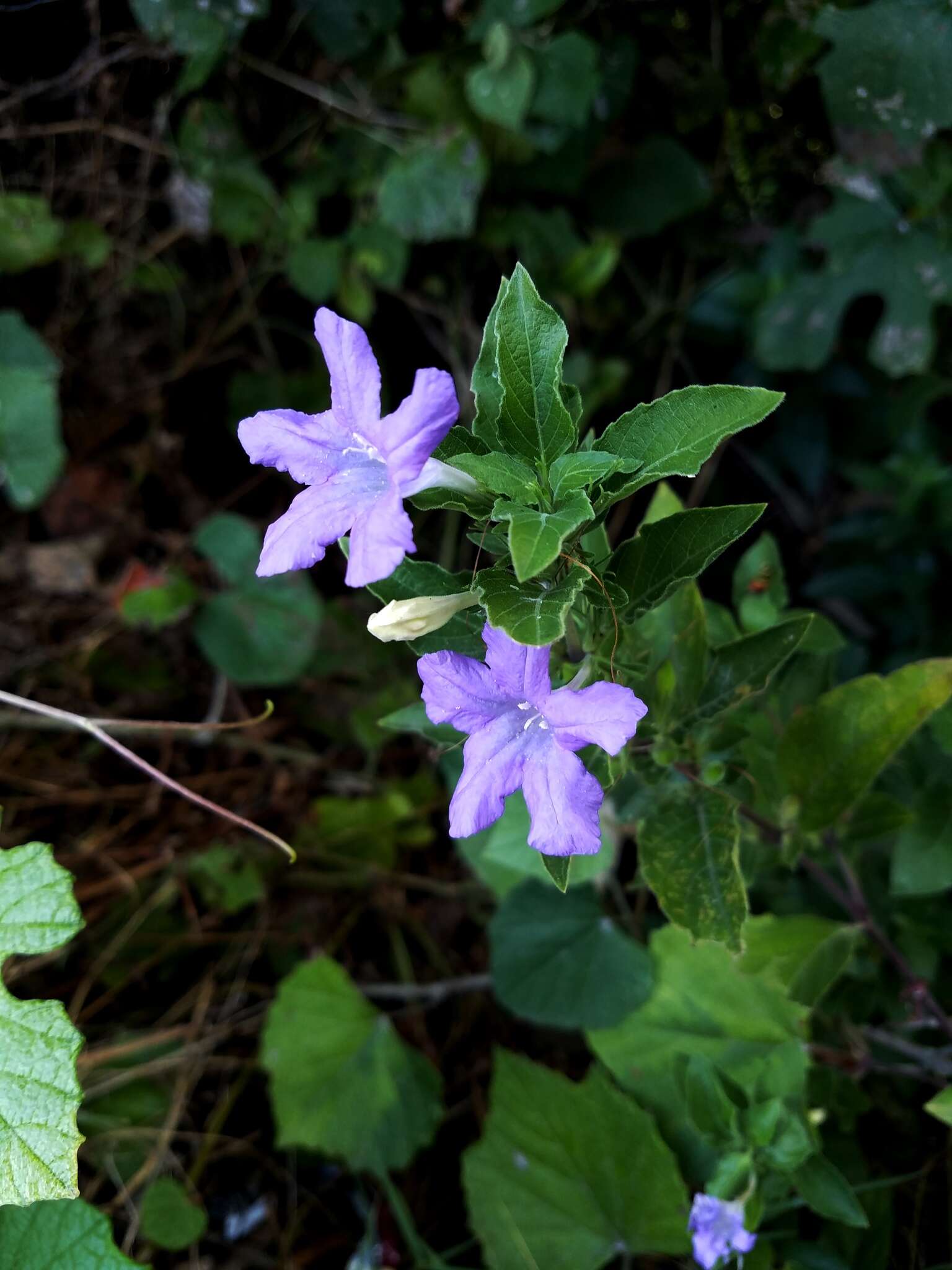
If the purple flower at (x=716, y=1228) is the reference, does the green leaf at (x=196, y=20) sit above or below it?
above

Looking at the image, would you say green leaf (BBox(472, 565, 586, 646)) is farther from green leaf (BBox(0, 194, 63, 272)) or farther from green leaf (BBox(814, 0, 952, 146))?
green leaf (BBox(0, 194, 63, 272))

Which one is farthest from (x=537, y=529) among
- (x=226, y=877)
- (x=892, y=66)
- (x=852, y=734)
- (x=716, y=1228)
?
(x=226, y=877)

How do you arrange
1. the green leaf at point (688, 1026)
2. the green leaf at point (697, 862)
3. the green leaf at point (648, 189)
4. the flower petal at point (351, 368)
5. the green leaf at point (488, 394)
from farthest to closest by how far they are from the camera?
the green leaf at point (648, 189) < the green leaf at point (688, 1026) < the green leaf at point (697, 862) < the green leaf at point (488, 394) < the flower petal at point (351, 368)

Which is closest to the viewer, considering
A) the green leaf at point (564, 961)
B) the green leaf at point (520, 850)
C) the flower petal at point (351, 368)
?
the flower petal at point (351, 368)

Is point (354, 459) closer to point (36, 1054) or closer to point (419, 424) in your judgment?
point (419, 424)

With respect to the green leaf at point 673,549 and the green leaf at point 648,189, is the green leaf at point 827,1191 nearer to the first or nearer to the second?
the green leaf at point 673,549

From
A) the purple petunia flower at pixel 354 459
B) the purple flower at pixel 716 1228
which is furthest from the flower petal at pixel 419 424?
the purple flower at pixel 716 1228
